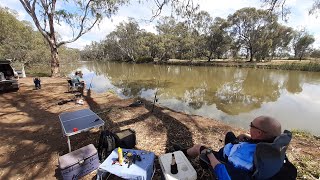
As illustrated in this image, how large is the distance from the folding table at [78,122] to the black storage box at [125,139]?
363 mm

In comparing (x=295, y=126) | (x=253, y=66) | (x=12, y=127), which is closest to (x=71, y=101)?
(x=12, y=127)

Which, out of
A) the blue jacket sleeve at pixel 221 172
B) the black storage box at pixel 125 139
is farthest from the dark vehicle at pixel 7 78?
the blue jacket sleeve at pixel 221 172

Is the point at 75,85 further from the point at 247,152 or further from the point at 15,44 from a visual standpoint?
the point at 15,44

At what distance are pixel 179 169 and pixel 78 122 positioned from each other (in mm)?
1875

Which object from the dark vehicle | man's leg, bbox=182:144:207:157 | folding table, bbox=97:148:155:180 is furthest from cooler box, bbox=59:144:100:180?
the dark vehicle

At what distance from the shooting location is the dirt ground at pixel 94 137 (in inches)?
113

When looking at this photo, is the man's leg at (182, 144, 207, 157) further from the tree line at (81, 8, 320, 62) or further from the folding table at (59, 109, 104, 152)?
the tree line at (81, 8, 320, 62)

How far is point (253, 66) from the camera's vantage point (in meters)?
26.8

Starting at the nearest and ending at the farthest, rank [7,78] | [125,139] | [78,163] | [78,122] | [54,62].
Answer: [78,163] < [125,139] < [78,122] < [7,78] < [54,62]

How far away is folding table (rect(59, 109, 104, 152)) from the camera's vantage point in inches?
116

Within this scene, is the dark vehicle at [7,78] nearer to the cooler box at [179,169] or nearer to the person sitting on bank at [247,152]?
the cooler box at [179,169]

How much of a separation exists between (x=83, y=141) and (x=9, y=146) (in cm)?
132

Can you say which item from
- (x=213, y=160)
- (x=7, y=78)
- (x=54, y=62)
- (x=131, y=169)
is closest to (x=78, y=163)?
(x=131, y=169)

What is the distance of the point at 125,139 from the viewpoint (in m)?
3.12
